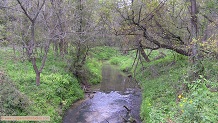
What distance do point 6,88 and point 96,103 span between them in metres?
7.02

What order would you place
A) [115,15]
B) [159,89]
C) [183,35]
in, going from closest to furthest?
1. [159,89]
2. [115,15]
3. [183,35]

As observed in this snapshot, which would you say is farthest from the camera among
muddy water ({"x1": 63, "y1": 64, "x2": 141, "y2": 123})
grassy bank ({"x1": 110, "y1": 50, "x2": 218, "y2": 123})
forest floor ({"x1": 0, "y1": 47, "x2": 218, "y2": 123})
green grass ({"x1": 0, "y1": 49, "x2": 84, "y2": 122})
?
muddy water ({"x1": 63, "y1": 64, "x2": 141, "y2": 123})

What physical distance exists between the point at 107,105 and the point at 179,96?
24.3ft

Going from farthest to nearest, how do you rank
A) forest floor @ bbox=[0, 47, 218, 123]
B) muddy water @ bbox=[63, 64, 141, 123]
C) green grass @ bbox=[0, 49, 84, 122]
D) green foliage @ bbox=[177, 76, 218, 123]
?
muddy water @ bbox=[63, 64, 141, 123]
green grass @ bbox=[0, 49, 84, 122]
forest floor @ bbox=[0, 47, 218, 123]
green foliage @ bbox=[177, 76, 218, 123]

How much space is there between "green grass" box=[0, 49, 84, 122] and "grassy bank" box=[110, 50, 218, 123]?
4.90 meters

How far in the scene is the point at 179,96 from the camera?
328 inches

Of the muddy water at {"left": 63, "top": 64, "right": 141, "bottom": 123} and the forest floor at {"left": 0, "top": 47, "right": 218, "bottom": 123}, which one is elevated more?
the forest floor at {"left": 0, "top": 47, "right": 218, "bottom": 123}

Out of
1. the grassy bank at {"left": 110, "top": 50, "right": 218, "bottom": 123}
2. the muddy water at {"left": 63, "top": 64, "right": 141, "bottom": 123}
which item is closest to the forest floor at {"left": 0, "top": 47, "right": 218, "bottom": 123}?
the grassy bank at {"left": 110, "top": 50, "right": 218, "bottom": 123}

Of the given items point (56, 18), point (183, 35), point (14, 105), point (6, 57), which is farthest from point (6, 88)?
point (183, 35)

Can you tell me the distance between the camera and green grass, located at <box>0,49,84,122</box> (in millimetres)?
11535

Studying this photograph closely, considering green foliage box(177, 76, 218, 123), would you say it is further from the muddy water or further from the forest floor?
the muddy water

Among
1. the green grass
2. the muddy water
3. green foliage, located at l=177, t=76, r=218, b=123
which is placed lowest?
the muddy water

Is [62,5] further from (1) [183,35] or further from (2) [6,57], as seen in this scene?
(1) [183,35]

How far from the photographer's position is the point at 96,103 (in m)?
15.4
